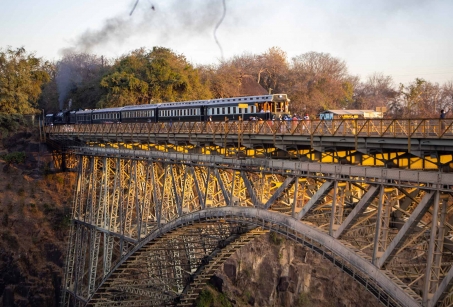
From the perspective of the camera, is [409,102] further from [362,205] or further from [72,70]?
[72,70]

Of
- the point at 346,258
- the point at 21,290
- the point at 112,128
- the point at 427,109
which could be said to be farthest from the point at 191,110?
the point at 427,109

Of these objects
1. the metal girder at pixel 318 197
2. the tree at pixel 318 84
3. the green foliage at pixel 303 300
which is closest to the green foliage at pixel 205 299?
the green foliage at pixel 303 300

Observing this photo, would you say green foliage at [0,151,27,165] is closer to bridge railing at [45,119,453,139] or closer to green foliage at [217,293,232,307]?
bridge railing at [45,119,453,139]

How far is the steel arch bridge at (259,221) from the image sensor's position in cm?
1572

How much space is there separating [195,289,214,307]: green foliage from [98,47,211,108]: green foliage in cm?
1662

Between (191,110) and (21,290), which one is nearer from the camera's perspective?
(191,110)

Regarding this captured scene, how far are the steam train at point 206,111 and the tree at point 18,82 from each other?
8852 millimetres

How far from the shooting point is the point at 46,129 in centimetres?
4656

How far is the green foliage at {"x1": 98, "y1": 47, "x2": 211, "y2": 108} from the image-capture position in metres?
52.1

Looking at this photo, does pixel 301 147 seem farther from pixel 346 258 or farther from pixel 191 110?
pixel 191 110

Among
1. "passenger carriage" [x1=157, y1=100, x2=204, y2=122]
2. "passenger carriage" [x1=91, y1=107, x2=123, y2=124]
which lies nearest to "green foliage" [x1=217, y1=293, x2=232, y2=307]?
"passenger carriage" [x1=91, y1=107, x2=123, y2=124]

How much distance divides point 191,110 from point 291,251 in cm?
1783

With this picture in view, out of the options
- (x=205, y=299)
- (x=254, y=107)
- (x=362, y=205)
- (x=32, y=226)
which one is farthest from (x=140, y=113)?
(x=362, y=205)

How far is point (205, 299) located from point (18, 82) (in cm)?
2425
